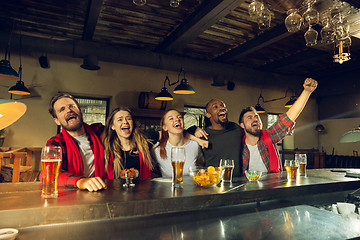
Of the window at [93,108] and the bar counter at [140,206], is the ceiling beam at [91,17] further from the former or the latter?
the bar counter at [140,206]

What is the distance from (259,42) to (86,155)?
4.14 m

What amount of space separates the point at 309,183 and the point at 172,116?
4.40ft

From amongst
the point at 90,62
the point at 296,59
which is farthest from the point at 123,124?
the point at 296,59

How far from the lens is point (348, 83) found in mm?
7344

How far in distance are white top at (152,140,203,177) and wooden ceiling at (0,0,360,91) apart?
190cm

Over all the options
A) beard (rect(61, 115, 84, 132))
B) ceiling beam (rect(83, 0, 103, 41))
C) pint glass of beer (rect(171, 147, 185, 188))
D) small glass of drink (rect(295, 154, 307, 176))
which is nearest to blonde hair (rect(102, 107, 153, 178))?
beard (rect(61, 115, 84, 132))

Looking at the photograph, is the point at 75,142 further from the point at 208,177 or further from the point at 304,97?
the point at 304,97

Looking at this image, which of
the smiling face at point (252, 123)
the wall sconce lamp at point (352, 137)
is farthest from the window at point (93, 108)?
the wall sconce lamp at point (352, 137)

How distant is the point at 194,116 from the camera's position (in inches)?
289

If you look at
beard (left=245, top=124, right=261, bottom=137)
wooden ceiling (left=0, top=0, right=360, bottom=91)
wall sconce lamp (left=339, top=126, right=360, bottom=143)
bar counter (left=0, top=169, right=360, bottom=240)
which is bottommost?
bar counter (left=0, top=169, right=360, bottom=240)

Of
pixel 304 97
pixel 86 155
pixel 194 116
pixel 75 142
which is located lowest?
pixel 86 155

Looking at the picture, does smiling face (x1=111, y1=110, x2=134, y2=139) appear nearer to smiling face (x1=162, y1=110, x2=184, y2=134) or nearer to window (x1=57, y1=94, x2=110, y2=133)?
smiling face (x1=162, y1=110, x2=184, y2=134)

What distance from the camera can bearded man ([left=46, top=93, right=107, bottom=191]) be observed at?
212 cm

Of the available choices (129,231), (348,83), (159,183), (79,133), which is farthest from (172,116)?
(348,83)
